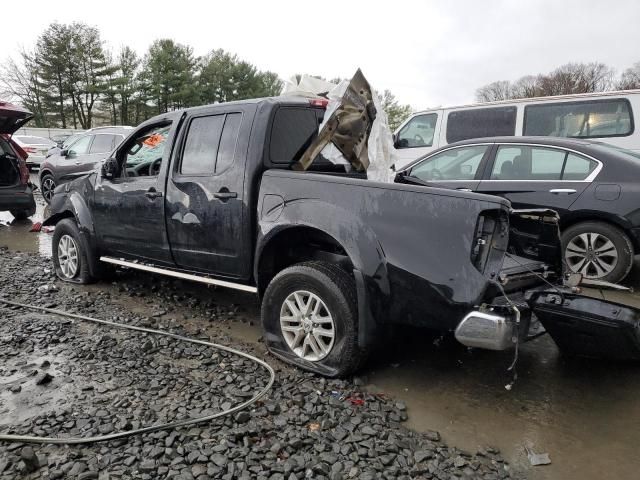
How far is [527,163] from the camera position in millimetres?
5414

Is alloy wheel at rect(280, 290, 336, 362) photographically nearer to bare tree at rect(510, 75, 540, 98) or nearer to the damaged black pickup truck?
the damaged black pickup truck

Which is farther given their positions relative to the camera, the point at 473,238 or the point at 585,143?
the point at 585,143

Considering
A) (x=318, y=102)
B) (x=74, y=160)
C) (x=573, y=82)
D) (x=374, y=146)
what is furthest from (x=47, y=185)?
(x=573, y=82)

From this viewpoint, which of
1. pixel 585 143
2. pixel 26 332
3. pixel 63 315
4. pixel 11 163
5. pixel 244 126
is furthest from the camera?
pixel 11 163

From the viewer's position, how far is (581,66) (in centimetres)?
5553

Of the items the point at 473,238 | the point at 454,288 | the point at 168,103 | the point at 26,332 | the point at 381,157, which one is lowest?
the point at 26,332

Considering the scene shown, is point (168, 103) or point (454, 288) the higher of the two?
point (168, 103)

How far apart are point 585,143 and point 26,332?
5754mm

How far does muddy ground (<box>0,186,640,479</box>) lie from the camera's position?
8.41ft

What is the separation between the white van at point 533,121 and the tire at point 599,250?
2.86 meters

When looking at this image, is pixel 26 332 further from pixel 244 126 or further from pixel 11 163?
pixel 11 163

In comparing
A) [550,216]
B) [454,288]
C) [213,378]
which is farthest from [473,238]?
[213,378]

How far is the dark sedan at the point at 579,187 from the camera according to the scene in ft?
15.9

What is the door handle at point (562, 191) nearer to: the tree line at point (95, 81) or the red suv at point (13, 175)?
the red suv at point (13, 175)
